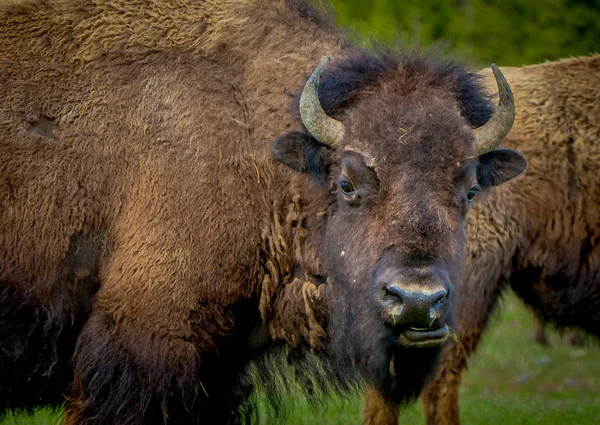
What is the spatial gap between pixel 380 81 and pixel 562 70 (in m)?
4.04

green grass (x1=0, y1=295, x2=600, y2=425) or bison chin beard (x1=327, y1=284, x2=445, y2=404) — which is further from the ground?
bison chin beard (x1=327, y1=284, x2=445, y2=404)

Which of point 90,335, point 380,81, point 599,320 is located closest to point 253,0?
point 380,81

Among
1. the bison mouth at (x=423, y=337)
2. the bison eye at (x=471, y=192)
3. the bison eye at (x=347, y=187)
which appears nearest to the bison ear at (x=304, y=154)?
the bison eye at (x=347, y=187)

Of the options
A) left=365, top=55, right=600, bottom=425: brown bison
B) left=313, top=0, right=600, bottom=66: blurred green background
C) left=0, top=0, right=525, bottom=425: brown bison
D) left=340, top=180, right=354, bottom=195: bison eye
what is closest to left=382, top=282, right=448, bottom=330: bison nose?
left=0, top=0, right=525, bottom=425: brown bison

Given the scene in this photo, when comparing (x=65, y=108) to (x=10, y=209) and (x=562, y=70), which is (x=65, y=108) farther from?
(x=562, y=70)

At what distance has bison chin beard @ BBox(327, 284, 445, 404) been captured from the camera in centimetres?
497

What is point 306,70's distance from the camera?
5.74 metres

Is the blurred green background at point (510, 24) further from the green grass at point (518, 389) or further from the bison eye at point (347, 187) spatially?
the bison eye at point (347, 187)

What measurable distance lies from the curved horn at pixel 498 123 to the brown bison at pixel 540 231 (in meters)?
2.33

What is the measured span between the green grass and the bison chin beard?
86cm

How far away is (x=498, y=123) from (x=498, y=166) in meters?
0.40

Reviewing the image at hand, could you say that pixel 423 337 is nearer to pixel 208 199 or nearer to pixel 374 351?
pixel 374 351

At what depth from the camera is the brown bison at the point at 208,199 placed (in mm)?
5113

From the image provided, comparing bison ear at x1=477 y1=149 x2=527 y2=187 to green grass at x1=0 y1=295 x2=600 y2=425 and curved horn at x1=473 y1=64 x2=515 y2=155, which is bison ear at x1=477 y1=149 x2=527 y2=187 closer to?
curved horn at x1=473 y1=64 x2=515 y2=155
